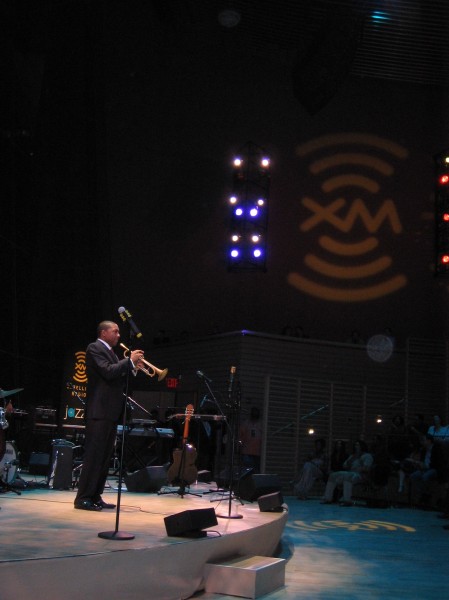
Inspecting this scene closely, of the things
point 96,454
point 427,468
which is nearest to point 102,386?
point 96,454

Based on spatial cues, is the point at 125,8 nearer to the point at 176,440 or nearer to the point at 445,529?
the point at 176,440

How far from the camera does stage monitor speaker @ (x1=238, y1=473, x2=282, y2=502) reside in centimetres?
675

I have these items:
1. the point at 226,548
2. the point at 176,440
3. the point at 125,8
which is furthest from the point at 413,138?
the point at 226,548

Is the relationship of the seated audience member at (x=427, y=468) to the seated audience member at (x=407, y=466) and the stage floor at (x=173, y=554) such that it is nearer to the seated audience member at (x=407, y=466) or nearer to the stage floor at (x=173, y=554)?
the seated audience member at (x=407, y=466)

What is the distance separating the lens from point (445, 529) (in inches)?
349

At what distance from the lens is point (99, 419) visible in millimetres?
5184

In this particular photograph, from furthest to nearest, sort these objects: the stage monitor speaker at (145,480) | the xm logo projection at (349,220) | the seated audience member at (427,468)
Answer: the xm logo projection at (349,220), the seated audience member at (427,468), the stage monitor speaker at (145,480)

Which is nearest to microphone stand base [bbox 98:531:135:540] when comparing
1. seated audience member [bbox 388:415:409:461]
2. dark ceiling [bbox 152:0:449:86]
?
seated audience member [bbox 388:415:409:461]

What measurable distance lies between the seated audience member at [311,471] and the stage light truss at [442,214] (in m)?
5.25

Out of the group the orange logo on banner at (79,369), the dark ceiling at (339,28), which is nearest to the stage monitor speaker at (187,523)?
the orange logo on banner at (79,369)

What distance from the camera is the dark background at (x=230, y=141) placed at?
14.7 m

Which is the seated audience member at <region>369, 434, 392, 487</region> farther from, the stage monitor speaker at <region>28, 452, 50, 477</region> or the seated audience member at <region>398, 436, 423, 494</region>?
the stage monitor speaker at <region>28, 452, 50, 477</region>

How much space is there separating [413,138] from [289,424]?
26.9 ft

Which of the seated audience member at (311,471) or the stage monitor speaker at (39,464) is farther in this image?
the seated audience member at (311,471)
